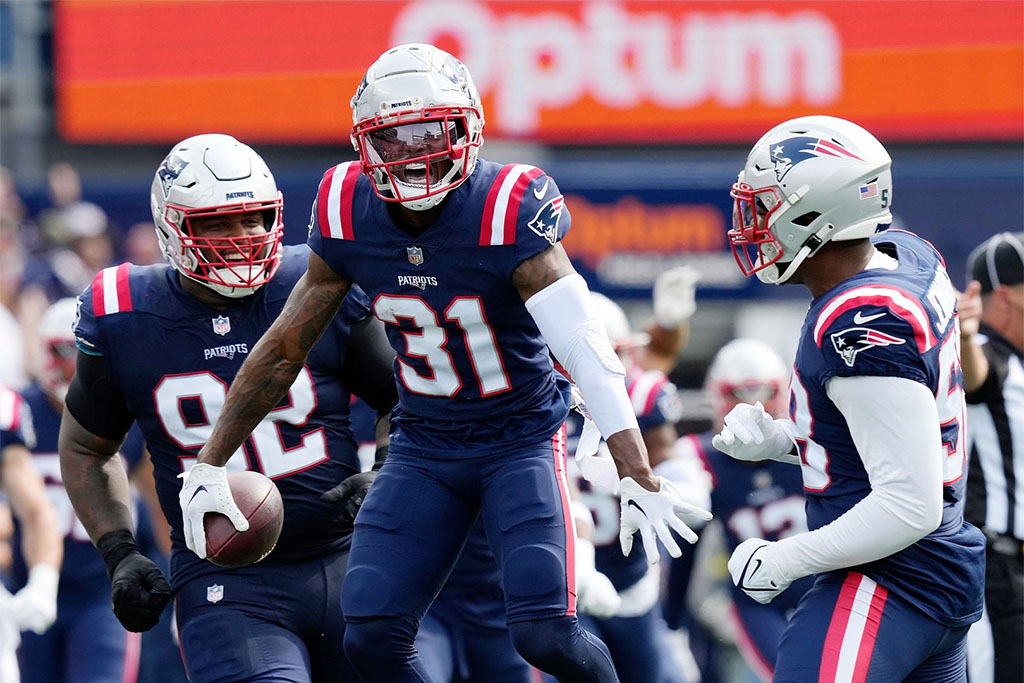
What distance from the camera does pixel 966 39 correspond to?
507 inches

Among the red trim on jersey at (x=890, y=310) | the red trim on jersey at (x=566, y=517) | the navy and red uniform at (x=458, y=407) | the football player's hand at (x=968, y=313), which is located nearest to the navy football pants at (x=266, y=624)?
the navy and red uniform at (x=458, y=407)

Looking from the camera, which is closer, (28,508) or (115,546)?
(115,546)

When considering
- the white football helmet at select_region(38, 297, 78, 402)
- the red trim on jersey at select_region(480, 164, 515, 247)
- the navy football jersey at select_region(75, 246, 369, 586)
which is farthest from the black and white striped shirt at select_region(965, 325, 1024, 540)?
the white football helmet at select_region(38, 297, 78, 402)

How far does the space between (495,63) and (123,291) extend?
32.3 ft

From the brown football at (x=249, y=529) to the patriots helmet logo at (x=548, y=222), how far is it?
Result: 937 mm

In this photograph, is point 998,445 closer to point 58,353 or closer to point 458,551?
point 458,551

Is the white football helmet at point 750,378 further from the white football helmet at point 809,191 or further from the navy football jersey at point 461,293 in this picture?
the white football helmet at point 809,191

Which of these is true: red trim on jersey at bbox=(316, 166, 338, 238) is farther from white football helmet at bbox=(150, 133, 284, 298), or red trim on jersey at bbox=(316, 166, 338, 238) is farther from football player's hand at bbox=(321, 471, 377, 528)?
football player's hand at bbox=(321, 471, 377, 528)

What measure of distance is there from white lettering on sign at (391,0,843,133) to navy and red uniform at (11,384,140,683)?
8287 millimetres

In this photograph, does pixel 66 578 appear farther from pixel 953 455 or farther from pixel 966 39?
pixel 966 39

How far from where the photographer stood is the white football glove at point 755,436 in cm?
348

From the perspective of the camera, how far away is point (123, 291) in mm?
3941

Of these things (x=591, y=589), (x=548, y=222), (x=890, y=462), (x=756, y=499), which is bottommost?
(x=756, y=499)

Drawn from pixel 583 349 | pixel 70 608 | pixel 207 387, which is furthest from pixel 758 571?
pixel 70 608
